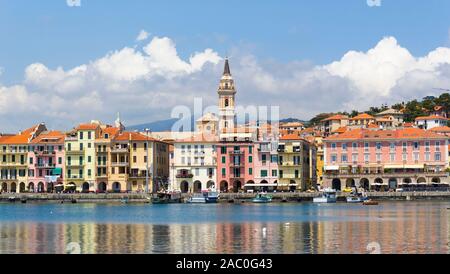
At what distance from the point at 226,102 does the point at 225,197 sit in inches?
1264

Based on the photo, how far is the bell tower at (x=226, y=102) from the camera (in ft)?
479

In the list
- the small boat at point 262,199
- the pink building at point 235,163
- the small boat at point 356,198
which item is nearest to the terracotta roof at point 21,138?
the pink building at point 235,163

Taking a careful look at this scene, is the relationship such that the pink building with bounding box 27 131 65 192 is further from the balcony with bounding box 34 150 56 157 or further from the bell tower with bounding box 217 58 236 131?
the bell tower with bounding box 217 58 236 131

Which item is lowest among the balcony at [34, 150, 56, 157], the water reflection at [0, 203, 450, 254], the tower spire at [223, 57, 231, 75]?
the water reflection at [0, 203, 450, 254]

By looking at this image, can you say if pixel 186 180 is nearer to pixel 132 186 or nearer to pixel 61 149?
pixel 132 186

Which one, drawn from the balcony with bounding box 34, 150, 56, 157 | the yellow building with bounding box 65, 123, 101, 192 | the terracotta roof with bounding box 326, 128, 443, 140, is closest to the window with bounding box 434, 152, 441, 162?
the terracotta roof with bounding box 326, 128, 443, 140

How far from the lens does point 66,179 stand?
13050 centimetres

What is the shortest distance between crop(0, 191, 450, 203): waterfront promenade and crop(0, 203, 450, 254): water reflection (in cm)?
4934

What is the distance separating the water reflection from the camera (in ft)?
146

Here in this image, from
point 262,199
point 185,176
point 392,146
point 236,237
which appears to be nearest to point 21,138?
point 185,176
